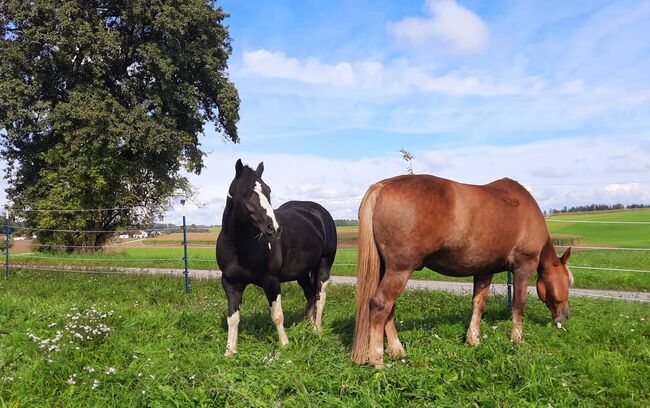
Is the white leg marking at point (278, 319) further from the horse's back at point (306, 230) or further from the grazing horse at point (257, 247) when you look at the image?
the horse's back at point (306, 230)

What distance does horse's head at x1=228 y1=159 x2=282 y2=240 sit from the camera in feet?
15.9

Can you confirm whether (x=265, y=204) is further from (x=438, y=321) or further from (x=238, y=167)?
(x=438, y=321)

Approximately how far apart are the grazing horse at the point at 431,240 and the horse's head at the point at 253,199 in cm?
97

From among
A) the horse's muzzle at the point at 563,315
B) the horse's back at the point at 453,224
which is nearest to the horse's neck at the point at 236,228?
the horse's back at the point at 453,224

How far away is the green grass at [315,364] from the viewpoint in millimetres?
3785

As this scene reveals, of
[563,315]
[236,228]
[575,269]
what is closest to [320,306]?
[236,228]

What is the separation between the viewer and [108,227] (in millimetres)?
22094

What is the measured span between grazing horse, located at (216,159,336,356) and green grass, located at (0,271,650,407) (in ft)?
1.67

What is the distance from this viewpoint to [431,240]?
182 inches

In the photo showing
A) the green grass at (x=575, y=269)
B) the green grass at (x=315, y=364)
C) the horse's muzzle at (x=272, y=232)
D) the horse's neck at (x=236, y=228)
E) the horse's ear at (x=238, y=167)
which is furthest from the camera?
the green grass at (x=575, y=269)

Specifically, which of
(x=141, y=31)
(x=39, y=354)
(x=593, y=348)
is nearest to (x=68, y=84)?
(x=141, y=31)

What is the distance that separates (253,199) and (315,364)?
182cm

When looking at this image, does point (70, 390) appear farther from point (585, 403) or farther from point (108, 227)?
point (108, 227)

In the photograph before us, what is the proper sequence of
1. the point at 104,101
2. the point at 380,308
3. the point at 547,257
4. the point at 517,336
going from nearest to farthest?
the point at 380,308, the point at 517,336, the point at 547,257, the point at 104,101
